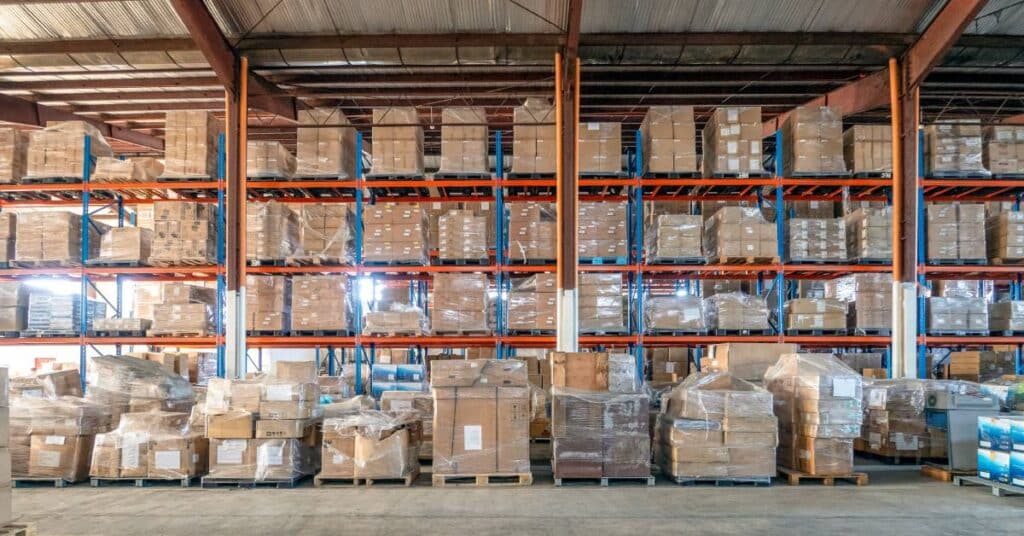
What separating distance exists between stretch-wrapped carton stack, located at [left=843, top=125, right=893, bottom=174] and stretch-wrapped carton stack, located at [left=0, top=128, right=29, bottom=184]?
13640 millimetres

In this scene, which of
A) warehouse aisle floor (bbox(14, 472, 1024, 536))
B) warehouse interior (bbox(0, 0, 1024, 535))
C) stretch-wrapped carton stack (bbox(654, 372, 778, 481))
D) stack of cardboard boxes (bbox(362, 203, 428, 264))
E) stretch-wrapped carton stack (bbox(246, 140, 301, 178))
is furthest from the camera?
stretch-wrapped carton stack (bbox(246, 140, 301, 178))

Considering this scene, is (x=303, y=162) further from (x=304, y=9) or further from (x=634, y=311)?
(x=634, y=311)

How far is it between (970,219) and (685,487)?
7181mm

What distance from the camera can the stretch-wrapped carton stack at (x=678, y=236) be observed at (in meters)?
10.5

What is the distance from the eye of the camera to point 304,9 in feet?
33.0

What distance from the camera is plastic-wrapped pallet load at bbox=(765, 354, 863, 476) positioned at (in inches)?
295

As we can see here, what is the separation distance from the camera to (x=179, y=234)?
1066cm

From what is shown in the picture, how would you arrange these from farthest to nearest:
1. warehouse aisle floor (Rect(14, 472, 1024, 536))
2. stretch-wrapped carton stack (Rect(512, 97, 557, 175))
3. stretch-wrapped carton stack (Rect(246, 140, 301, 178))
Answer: stretch-wrapped carton stack (Rect(246, 140, 301, 178)) → stretch-wrapped carton stack (Rect(512, 97, 557, 175)) → warehouse aisle floor (Rect(14, 472, 1024, 536))

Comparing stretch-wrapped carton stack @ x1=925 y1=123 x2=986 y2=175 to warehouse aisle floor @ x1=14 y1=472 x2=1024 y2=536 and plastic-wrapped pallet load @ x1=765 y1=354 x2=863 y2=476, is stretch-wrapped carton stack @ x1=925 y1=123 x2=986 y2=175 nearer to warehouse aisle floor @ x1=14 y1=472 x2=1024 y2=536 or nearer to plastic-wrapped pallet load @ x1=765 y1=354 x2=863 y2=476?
plastic-wrapped pallet load @ x1=765 y1=354 x2=863 y2=476

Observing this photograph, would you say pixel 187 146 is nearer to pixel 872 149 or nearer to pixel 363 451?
pixel 363 451

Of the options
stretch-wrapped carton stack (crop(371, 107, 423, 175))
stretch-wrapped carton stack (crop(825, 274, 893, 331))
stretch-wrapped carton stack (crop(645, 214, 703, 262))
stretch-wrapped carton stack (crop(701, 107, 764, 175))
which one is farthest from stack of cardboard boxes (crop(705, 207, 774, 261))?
stretch-wrapped carton stack (crop(371, 107, 423, 175))

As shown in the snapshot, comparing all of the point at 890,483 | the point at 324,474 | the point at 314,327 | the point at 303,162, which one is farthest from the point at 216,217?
the point at 890,483

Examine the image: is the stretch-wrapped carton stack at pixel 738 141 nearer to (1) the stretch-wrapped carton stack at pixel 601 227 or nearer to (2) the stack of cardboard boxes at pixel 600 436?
(1) the stretch-wrapped carton stack at pixel 601 227

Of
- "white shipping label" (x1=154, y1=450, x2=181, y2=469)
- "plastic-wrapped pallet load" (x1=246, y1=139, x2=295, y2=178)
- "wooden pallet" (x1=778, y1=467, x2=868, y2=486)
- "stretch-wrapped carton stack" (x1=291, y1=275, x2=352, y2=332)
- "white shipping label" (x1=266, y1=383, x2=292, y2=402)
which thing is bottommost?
"wooden pallet" (x1=778, y1=467, x2=868, y2=486)
